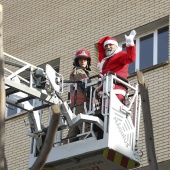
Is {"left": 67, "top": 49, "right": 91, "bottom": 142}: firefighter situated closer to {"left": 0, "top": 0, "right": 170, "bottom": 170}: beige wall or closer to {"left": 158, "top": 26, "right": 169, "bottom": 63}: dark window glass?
{"left": 0, "top": 0, "right": 170, "bottom": 170}: beige wall

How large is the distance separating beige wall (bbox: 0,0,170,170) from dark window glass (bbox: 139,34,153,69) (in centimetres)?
35

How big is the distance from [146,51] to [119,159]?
4897mm

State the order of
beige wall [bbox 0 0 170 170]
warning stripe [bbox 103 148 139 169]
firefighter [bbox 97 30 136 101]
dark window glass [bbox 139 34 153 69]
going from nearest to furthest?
warning stripe [bbox 103 148 139 169], firefighter [bbox 97 30 136 101], beige wall [bbox 0 0 170 170], dark window glass [bbox 139 34 153 69]

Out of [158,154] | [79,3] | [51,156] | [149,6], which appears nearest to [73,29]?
[79,3]

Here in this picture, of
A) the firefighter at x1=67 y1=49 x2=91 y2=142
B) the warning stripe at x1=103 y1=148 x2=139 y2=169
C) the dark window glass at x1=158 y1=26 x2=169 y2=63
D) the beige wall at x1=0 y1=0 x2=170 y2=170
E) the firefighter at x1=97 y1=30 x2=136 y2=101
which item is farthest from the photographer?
the dark window glass at x1=158 y1=26 x2=169 y2=63

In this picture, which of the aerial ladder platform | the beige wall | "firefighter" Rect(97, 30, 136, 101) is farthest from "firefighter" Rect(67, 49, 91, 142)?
the beige wall

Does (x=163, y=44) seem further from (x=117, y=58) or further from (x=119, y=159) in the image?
(x=119, y=159)

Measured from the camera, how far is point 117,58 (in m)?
18.5

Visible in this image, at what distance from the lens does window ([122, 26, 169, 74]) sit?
2177 cm

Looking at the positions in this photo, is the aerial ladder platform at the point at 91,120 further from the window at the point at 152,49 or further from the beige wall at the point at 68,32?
the window at the point at 152,49

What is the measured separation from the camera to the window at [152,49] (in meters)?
21.8

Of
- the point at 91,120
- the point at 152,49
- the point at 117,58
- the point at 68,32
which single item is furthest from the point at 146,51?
the point at 91,120

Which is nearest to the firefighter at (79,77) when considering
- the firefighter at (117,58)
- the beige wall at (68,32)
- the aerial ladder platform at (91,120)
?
the aerial ladder platform at (91,120)

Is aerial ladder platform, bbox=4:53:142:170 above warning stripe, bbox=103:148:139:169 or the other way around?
above
